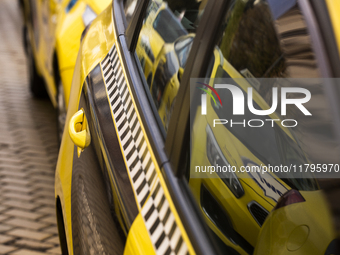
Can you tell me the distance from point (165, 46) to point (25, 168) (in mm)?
2464

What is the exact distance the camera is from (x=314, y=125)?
96 centimetres

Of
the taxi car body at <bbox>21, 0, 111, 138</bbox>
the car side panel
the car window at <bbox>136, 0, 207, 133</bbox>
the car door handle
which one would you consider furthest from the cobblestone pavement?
the car window at <bbox>136, 0, 207, 133</bbox>

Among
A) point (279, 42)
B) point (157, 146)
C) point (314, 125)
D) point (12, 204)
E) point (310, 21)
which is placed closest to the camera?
point (310, 21)

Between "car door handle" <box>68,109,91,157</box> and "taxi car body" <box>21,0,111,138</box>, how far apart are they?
0.81 m

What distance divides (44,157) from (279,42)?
3.10m

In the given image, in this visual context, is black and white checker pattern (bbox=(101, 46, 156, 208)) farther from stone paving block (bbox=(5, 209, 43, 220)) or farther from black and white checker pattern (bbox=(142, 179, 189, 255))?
stone paving block (bbox=(5, 209, 43, 220))

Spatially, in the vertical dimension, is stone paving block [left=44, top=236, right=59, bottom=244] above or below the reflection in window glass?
below

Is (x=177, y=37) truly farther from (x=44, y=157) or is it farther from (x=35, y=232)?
(x=44, y=157)

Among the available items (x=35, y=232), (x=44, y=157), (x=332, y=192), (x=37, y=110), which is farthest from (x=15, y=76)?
(x=332, y=192)

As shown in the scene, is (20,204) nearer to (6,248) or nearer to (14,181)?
(14,181)

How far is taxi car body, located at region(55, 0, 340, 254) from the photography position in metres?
1.03

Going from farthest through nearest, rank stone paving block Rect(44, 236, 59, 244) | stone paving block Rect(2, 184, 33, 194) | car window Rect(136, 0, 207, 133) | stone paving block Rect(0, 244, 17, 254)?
stone paving block Rect(2, 184, 33, 194), stone paving block Rect(44, 236, 59, 244), stone paving block Rect(0, 244, 17, 254), car window Rect(136, 0, 207, 133)

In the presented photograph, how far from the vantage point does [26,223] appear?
291 cm

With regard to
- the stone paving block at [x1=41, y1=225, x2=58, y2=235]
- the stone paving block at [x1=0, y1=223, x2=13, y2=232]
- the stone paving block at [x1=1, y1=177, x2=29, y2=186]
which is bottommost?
the stone paving block at [x1=41, y1=225, x2=58, y2=235]
